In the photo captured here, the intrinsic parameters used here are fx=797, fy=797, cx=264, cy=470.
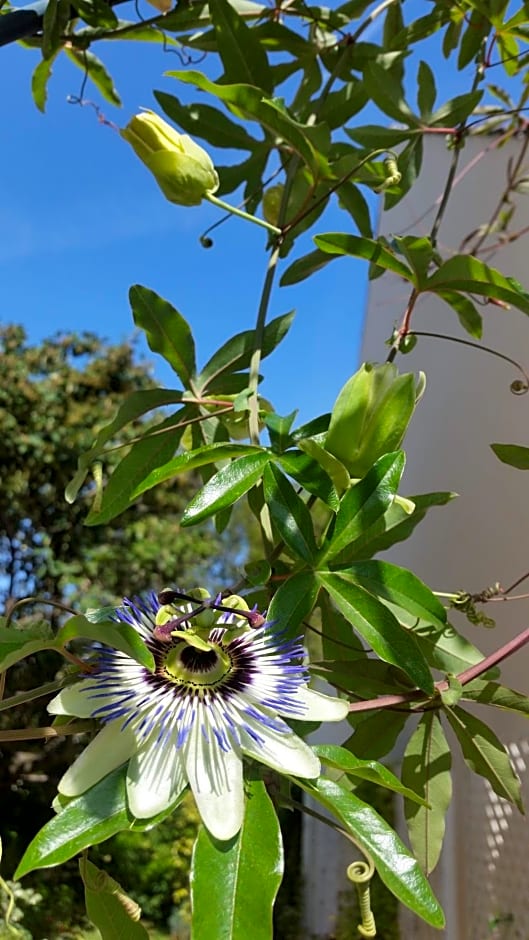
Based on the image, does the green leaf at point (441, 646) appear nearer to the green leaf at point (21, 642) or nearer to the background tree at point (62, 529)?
the green leaf at point (21, 642)

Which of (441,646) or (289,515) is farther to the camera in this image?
(441,646)

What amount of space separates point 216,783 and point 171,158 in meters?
0.58

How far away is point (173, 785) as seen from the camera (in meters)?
0.50

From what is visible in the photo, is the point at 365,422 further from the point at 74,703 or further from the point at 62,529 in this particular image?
the point at 62,529

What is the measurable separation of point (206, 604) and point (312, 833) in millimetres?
4651

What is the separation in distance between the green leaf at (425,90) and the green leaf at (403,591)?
78 centimetres

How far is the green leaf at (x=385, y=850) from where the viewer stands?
0.47m

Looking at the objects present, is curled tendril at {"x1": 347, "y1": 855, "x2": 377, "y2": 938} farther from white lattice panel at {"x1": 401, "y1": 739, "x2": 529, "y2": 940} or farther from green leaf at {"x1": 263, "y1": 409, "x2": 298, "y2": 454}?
white lattice panel at {"x1": 401, "y1": 739, "x2": 529, "y2": 940}

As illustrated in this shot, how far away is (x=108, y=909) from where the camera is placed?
1.78 ft

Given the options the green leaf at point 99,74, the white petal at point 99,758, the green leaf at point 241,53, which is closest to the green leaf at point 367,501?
the white petal at point 99,758

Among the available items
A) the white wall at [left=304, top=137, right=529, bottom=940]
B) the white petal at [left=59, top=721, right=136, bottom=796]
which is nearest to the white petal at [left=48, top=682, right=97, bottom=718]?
the white petal at [left=59, top=721, right=136, bottom=796]

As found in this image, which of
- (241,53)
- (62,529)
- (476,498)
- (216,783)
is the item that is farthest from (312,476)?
(62,529)

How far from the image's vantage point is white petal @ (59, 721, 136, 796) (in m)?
0.50

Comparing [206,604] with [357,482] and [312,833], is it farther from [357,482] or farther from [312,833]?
[312,833]
